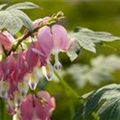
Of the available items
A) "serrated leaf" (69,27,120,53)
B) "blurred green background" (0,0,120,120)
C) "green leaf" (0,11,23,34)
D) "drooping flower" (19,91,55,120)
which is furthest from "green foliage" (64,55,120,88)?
"blurred green background" (0,0,120,120)

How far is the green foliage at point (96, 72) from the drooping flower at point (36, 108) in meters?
1.19

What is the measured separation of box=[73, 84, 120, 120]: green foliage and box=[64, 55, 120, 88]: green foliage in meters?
1.18

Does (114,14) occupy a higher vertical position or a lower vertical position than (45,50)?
lower

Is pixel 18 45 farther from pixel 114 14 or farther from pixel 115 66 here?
pixel 114 14

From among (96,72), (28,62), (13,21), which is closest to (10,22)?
(13,21)

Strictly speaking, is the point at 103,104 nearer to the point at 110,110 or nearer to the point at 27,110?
the point at 110,110

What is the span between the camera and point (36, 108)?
1492 mm

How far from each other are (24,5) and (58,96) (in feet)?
9.56

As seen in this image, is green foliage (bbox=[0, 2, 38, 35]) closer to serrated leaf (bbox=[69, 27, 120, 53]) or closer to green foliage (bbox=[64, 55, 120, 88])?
serrated leaf (bbox=[69, 27, 120, 53])

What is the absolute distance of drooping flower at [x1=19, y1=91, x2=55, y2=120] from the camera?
148 cm

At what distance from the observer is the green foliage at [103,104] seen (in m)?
1.41

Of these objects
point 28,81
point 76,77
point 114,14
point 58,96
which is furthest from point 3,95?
point 114,14

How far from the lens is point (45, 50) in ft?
4.57

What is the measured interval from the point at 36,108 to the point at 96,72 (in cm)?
129
